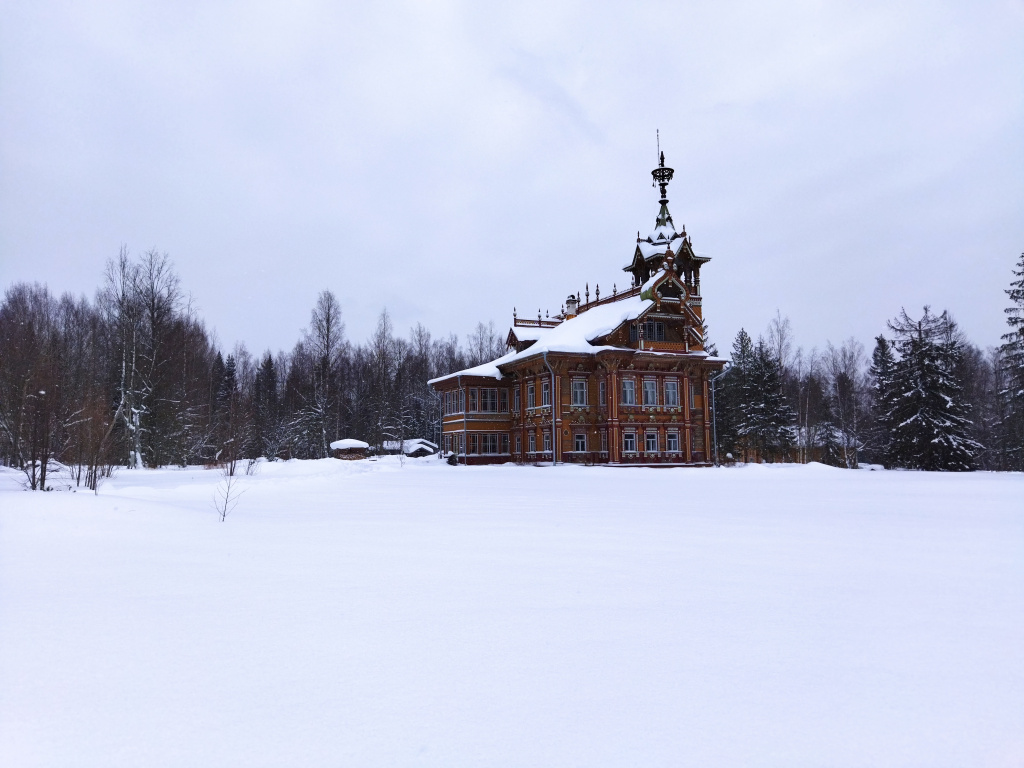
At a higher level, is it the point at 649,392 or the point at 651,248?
the point at 651,248

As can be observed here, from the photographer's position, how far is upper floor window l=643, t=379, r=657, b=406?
38656 mm

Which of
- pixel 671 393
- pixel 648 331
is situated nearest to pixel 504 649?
pixel 648 331

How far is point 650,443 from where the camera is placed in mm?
38688

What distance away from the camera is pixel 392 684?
3.91 meters

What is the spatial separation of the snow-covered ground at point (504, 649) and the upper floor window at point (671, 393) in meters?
29.8

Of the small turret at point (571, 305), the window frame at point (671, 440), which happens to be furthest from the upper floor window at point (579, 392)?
the small turret at point (571, 305)

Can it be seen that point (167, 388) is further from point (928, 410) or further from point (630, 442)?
point (928, 410)

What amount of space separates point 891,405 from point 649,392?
16294mm

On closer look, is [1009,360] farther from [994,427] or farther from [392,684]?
[392,684]

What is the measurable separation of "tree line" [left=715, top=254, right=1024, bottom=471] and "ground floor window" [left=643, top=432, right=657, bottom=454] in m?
12.8

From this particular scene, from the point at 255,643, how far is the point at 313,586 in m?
1.60

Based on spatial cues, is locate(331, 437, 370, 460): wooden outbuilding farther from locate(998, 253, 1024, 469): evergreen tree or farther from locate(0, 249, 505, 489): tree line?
locate(998, 253, 1024, 469): evergreen tree

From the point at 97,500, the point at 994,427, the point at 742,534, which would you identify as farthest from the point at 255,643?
the point at 994,427

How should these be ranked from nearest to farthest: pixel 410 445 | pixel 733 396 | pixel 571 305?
pixel 571 305
pixel 733 396
pixel 410 445
